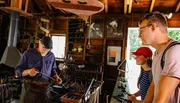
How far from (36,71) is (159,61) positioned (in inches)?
79.1

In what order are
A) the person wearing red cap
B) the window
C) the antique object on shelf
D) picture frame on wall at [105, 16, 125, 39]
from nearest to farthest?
the person wearing red cap < the antique object on shelf < picture frame on wall at [105, 16, 125, 39] < the window

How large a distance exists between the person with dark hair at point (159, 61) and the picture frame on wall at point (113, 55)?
441 cm

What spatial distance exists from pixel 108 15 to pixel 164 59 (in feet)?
15.8

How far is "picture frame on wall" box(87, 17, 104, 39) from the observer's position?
5686 millimetres

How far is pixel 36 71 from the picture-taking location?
2629 millimetres

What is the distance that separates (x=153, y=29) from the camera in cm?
115

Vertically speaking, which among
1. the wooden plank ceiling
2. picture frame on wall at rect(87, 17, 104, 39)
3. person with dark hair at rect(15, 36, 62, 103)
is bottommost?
person with dark hair at rect(15, 36, 62, 103)

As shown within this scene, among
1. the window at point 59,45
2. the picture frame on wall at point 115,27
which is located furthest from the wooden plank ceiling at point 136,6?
the window at point 59,45

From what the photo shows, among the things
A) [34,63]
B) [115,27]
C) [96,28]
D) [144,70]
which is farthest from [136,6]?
[34,63]

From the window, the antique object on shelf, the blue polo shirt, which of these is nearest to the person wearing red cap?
the antique object on shelf

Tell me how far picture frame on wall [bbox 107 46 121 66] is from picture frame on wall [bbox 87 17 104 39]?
547 millimetres

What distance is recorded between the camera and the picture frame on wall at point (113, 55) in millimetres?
5613

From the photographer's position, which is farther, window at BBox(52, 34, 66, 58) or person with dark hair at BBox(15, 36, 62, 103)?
window at BBox(52, 34, 66, 58)

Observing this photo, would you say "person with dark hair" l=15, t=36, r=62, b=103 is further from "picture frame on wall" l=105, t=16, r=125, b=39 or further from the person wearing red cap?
"picture frame on wall" l=105, t=16, r=125, b=39
